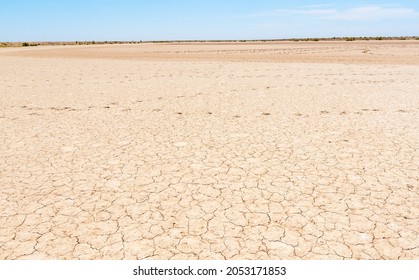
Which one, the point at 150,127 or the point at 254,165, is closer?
the point at 254,165

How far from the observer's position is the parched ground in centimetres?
306

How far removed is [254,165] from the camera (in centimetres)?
486

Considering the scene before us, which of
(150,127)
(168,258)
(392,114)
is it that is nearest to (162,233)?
(168,258)

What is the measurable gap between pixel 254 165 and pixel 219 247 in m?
2.04

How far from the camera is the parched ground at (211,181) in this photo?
306 centimetres

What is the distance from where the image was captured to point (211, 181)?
4.35 meters

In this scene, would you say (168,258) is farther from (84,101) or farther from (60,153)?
(84,101)

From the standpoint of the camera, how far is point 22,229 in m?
3.29

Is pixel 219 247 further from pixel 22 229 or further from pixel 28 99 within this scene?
pixel 28 99
